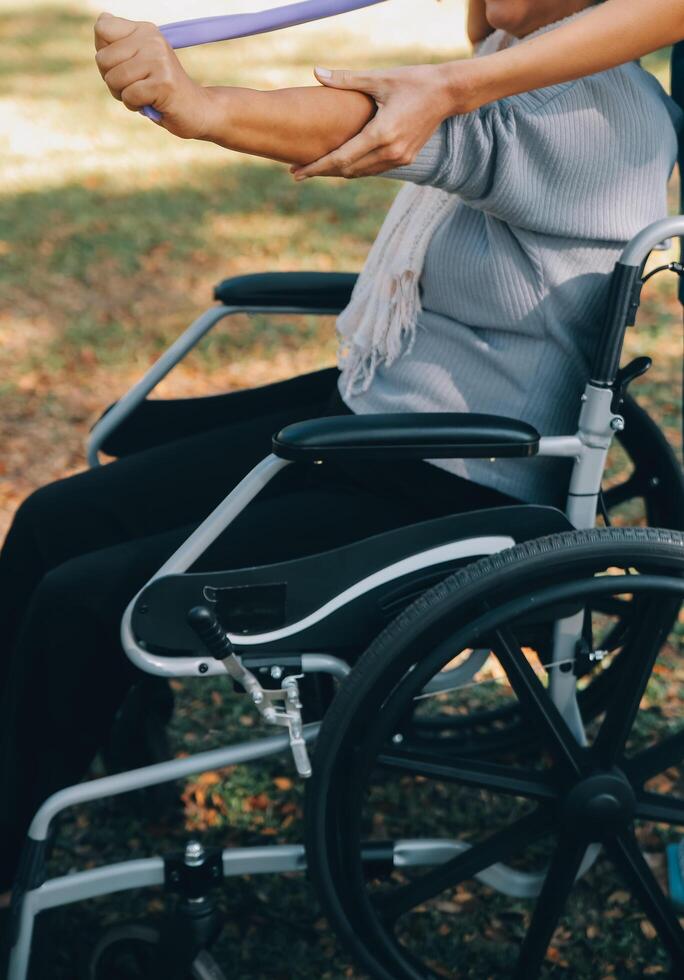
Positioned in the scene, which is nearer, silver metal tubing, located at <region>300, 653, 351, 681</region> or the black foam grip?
the black foam grip

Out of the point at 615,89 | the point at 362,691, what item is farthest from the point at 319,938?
the point at 615,89

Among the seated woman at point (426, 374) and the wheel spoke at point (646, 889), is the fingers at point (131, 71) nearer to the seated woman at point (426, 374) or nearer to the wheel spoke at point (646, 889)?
the seated woman at point (426, 374)

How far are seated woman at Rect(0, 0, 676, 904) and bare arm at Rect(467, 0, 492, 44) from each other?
3 centimetres

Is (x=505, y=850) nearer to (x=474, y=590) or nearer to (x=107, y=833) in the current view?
(x=474, y=590)

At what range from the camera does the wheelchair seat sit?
151 centimetres

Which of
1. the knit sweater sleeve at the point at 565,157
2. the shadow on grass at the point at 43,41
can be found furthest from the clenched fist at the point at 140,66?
the shadow on grass at the point at 43,41

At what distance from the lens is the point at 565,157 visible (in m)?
1.46

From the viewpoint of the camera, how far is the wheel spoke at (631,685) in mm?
1531

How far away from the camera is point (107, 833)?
7.18 ft

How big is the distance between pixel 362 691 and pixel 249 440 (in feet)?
2.10

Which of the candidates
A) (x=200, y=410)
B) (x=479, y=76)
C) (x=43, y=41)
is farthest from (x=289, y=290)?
(x=43, y=41)

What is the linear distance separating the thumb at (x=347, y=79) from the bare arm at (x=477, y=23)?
57 centimetres

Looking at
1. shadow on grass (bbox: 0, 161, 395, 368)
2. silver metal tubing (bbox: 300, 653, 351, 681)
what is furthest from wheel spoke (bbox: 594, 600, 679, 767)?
shadow on grass (bbox: 0, 161, 395, 368)

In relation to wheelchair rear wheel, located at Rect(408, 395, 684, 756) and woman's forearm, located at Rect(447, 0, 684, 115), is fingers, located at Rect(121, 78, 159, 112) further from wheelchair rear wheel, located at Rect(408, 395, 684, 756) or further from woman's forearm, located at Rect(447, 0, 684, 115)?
wheelchair rear wheel, located at Rect(408, 395, 684, 756)
